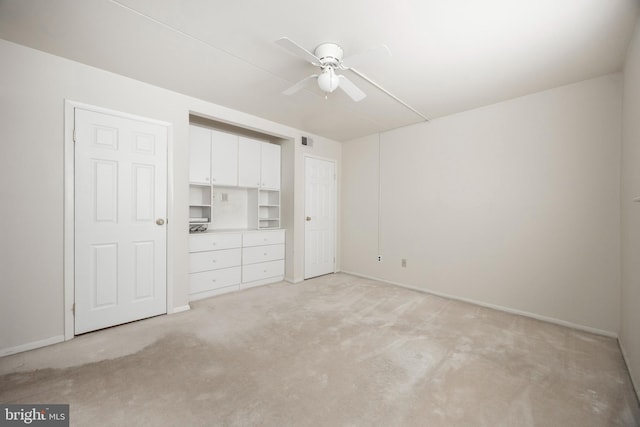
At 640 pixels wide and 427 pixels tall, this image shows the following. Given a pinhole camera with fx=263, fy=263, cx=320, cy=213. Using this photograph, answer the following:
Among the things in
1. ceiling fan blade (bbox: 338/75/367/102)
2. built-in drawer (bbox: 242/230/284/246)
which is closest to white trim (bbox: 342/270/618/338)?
built-in drawer (bbox: 242/230/284/246)

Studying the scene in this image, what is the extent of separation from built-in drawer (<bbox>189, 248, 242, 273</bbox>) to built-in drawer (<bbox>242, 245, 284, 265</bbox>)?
116 mm

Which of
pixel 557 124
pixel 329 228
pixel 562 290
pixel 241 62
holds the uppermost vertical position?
pixel 241 62

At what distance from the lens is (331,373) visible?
192 cm

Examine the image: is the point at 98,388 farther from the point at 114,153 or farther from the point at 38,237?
the point at 114,153

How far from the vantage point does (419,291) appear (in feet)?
12.8

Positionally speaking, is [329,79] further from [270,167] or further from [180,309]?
[180,309]

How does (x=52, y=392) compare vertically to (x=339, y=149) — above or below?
below

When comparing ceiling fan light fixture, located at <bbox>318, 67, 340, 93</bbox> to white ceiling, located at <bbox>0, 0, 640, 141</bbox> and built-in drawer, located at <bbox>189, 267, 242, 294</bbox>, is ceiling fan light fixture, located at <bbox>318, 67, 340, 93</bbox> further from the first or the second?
built-in drawer, located at <bbox>189, 267, 242, 294</bbox>

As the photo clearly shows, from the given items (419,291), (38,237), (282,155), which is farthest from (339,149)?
(38,237)

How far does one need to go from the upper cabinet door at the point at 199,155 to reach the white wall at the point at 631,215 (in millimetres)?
4200

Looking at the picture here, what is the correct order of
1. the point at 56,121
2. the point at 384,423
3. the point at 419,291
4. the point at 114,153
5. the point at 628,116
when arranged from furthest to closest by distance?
1. the point at 419,291
2. the point at 114,153
3. the point at 56,121
4. the point at 628,116
5. the point at 384,423

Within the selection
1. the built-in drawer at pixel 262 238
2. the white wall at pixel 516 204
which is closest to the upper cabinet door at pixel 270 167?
the built-in drawer at pixel 262 238

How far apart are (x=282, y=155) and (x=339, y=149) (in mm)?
1189

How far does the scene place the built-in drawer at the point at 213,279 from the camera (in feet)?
11.2
